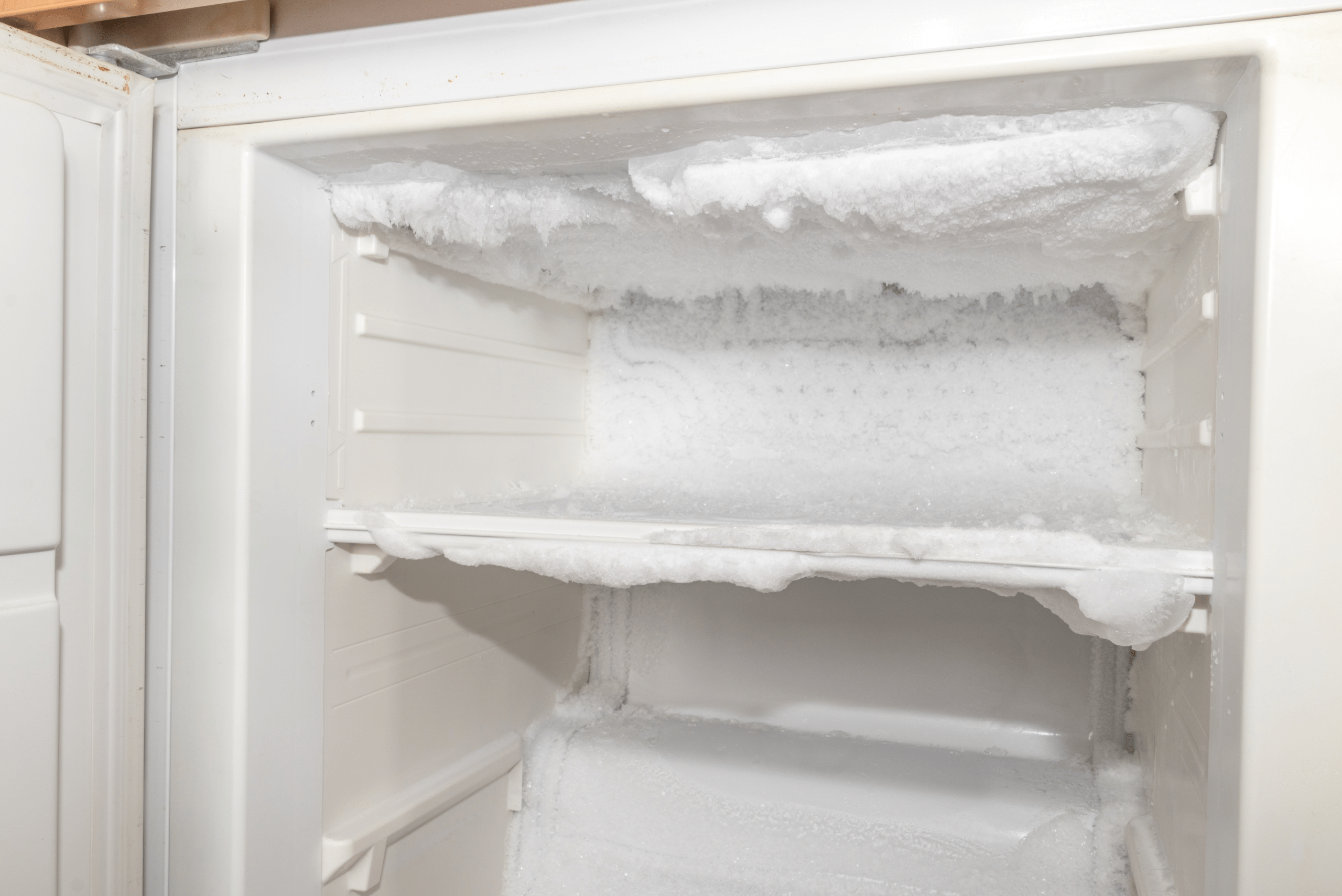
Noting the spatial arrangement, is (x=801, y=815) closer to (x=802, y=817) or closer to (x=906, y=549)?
(x=802, y=817)

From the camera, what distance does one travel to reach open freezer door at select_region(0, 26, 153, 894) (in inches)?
29.5

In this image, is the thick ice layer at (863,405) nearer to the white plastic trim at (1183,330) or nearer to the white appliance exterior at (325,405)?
the white plastic trim at (1183,330)

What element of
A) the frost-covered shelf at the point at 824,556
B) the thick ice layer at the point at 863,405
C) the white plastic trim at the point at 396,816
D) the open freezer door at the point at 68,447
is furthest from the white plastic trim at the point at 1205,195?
the white plastic trim at the point at 396,816

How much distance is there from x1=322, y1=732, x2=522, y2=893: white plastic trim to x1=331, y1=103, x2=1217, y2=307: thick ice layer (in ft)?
2.47

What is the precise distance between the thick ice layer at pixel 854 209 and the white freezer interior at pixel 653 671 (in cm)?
3

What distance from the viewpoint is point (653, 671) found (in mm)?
1702

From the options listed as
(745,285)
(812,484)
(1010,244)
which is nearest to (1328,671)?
(1010,244)

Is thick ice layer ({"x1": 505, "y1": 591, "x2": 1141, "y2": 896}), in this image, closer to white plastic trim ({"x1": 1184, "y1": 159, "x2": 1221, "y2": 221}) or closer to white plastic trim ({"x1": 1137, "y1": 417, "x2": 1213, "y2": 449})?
white plastic trim ({"x1": 1137, "y1": 417, "x2": 1213, "y2": 449})

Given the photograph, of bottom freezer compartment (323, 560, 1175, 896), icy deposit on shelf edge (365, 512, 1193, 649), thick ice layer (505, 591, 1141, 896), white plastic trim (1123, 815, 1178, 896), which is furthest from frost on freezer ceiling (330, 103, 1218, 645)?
thick ice layer (505, 591, 1141, 896)

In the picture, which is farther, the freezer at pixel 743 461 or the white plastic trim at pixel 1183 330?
the white plastic trim at pixel 1183 330

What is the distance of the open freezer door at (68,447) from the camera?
29.5 inches

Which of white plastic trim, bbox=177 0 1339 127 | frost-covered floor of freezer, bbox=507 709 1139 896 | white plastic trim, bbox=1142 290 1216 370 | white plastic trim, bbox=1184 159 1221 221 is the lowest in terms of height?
frost-covered floor of freezer, bbox=507 709 1139 896

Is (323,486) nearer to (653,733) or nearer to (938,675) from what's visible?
(653,733)

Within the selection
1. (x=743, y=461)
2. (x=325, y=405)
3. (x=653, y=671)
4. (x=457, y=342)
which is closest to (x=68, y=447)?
(x=325, y=405)
